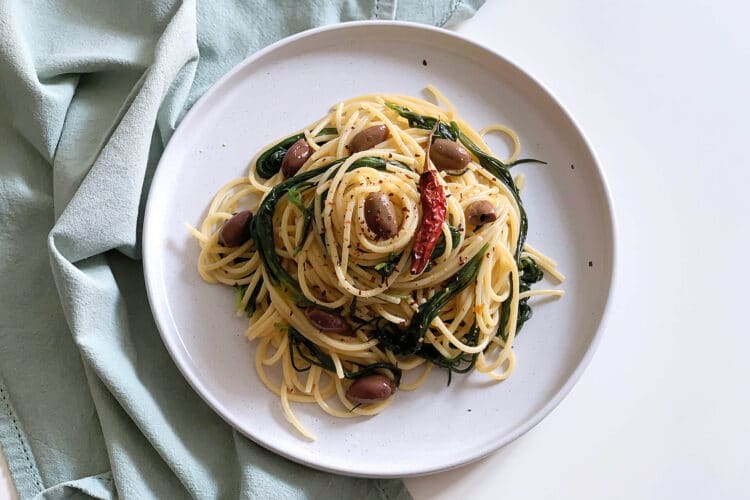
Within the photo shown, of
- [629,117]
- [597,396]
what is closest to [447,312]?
[597,396]

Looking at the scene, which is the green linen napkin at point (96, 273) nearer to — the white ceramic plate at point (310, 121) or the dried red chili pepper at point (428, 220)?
the white ceramic plate at point (310, 121)

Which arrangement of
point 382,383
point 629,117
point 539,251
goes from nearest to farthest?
point 382,383 < point 539,251 < point 629,117

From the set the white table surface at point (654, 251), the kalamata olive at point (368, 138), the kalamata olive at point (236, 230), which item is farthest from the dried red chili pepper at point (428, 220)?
the white table surface at point (654, 251)

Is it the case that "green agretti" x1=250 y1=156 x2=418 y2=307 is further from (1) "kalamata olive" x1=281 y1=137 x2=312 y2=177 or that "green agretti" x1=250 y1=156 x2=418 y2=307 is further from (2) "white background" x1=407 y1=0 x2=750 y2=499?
(2) "white background" x1=407 y1=0 x2=750 y2=499

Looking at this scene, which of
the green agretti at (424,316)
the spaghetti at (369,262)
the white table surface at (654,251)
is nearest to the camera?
the spaghetti at (369,262)

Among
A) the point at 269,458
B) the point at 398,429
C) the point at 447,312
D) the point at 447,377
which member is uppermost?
the point at 447,312

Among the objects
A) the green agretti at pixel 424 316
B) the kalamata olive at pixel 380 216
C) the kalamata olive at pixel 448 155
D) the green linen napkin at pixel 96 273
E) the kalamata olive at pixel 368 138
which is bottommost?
the green linen napkin at pixel 96 273

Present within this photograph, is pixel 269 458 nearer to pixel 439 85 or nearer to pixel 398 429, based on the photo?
pixel 398 429
